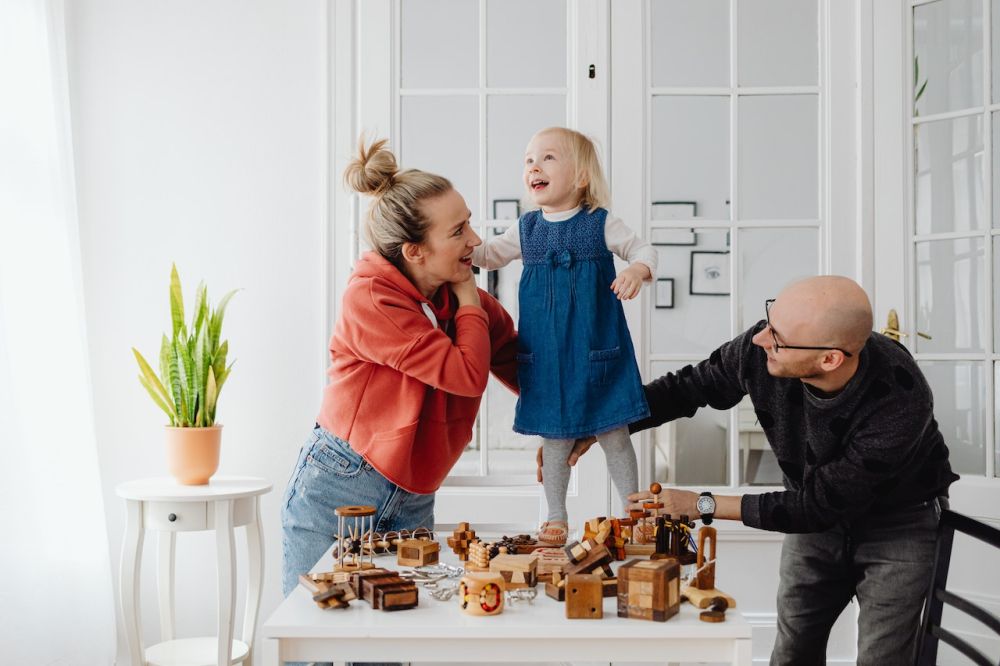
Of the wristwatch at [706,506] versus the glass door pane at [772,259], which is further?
the glass door pane at [772,259]

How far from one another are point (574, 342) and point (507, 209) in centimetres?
111

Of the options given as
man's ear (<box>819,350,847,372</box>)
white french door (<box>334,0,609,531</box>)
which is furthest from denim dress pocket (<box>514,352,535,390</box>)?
white french door (<box>334,0,609,531</box>)

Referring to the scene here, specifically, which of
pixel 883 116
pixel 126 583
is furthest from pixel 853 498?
pixel 126 583

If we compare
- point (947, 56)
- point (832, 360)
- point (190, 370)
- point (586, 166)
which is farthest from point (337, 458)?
point (947, 56)

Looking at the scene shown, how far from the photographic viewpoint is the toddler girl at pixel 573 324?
2.21 metres

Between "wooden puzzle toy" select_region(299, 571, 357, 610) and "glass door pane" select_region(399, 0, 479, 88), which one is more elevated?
"glass door pane" select_region(399, 0, 479, 88)

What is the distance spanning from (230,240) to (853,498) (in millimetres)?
2325

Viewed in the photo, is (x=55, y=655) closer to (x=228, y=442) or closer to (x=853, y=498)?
(x=228, y=442)

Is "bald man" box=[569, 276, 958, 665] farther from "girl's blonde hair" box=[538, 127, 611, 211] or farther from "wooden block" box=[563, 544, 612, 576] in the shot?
"girl's blonde hair" box=[538, 127, 611, 211]

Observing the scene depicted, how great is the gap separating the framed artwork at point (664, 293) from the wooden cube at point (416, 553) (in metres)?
1.70

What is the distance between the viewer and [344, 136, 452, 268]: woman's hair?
199 cm

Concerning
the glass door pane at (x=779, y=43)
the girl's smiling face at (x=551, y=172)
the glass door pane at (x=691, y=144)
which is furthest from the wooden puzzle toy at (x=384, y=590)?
the glass door pane at (x=779, y=43)

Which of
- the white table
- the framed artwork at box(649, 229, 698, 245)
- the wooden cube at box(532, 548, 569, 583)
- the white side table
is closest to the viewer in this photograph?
the white table

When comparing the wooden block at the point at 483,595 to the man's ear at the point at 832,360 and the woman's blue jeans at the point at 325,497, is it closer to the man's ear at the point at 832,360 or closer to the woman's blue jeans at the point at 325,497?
the woman's blue jeans at the point at 325,497
